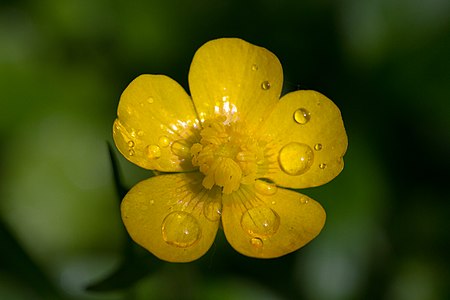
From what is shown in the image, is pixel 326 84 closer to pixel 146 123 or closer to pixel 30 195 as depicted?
pixel 146 123

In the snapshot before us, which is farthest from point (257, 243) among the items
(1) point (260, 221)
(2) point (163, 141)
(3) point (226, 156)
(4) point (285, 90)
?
(4) point (285, 90)

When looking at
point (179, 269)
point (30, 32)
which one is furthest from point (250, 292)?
point (30, 32)

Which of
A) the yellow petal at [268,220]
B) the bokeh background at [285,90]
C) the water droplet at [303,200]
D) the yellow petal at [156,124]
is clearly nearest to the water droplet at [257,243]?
the yellow petal at [268,220]

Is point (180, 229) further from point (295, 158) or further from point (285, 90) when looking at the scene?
point (285, 90)

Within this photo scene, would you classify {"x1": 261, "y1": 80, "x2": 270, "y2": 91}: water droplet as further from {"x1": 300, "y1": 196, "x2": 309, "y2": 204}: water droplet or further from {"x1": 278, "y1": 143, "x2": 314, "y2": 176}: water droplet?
{"x1": 300, "y1": 196, "x2": 309, "y2": 204}: water droplet

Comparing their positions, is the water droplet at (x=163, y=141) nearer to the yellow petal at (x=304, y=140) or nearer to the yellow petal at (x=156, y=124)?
the yellow petal at (x=156, y=124)
